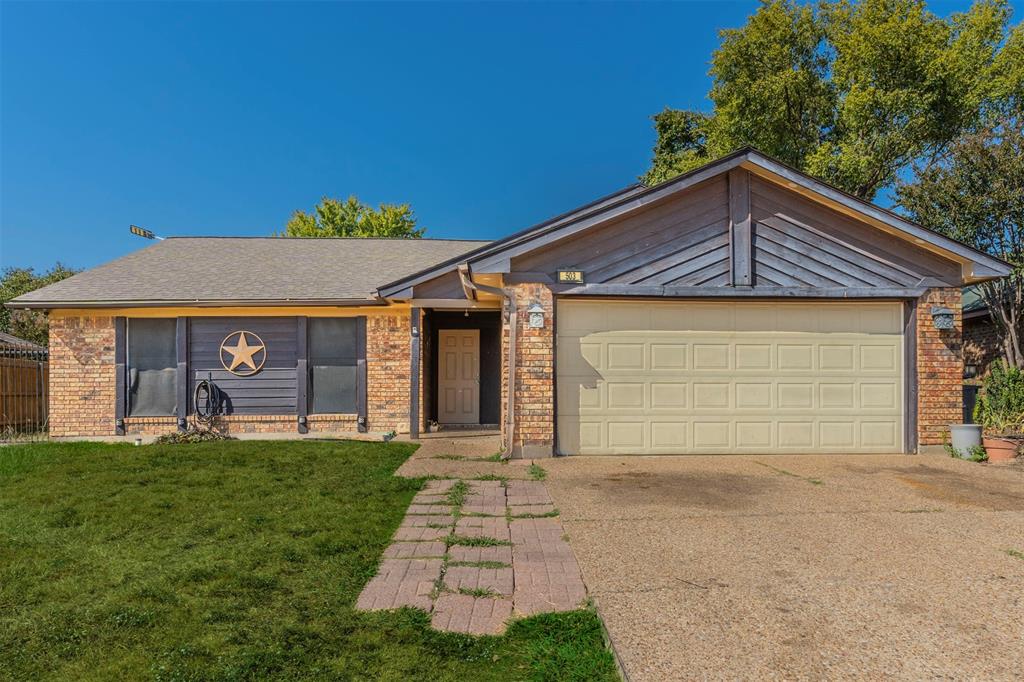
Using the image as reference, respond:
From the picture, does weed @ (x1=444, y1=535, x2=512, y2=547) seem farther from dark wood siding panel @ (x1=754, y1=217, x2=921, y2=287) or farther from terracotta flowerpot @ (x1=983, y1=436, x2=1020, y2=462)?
terracotta flowerpot @ (x1=983, y1=436, x2=1020, y2=462)

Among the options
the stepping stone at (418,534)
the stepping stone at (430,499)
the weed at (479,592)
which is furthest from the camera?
the stepping stone at (430,499)

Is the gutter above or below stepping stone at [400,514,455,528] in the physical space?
above

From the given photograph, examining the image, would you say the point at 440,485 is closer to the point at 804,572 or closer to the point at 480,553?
the point at 480,553

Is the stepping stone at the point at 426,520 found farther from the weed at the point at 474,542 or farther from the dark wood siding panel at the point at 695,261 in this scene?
the dark wood siding panel at the point at 695,261

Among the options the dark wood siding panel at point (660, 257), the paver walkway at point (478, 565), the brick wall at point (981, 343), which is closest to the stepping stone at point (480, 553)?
the paver walkway at point (478, 565)

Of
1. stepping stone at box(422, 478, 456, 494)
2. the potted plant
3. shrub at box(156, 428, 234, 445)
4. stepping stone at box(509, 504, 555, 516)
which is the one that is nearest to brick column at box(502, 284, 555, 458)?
stepping stone at box(422, 478, 456, 494)

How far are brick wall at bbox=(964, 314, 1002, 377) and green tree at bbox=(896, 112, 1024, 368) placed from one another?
3.06 feet

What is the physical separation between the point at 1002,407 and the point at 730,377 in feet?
15.1

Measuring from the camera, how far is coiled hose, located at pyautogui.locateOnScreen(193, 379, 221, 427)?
33.8 feet

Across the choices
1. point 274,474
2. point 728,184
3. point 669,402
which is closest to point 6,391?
point 274,474

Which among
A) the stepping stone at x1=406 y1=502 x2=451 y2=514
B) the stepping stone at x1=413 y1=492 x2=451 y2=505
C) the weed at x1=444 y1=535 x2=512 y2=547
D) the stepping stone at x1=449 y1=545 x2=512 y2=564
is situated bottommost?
the stepping stone at x1=413 y1=492 x2=451 y2=505

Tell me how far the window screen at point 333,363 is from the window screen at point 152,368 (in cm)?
258

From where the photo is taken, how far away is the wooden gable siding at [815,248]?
7738mm

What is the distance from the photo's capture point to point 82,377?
33.8ft
